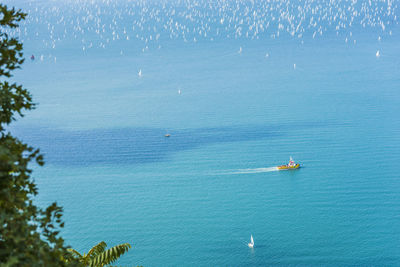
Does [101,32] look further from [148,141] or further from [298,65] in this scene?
[148,141]

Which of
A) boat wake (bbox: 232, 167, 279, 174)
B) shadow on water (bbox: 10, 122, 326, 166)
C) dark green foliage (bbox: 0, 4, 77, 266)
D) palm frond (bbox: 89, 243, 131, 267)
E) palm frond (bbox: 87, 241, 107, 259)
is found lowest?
dark green foliage (bbox: 0, 4, 77, 266)

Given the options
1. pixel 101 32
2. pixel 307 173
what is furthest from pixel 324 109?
pixel 101 32

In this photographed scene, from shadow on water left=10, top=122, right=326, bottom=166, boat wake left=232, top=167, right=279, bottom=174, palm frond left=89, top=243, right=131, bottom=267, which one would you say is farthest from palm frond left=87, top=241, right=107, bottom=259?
shadow on water left=10, top=122, right=326, bottom=166

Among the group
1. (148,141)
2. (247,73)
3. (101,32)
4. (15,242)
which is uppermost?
(101,32)

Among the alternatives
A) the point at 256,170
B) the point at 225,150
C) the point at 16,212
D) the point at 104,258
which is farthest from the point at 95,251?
the point at 225,150

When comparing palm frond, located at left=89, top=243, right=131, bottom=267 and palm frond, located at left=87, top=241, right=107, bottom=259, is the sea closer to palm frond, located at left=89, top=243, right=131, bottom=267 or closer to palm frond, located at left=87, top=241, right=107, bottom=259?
palm frond, located at left=87, top=241, right=107, bottom=259

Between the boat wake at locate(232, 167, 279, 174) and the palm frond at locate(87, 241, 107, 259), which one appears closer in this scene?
the palm frond at locate(87, 241, 107, 259)
